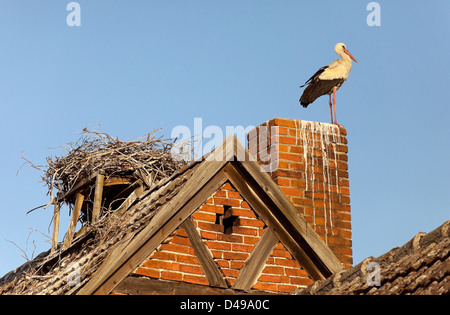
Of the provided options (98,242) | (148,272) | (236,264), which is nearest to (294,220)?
(236,264)

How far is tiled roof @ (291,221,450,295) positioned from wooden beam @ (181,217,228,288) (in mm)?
1134

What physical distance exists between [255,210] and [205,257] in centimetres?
84

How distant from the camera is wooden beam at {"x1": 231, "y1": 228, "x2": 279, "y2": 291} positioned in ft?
24.4

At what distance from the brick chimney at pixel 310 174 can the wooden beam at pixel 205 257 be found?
1336 mm

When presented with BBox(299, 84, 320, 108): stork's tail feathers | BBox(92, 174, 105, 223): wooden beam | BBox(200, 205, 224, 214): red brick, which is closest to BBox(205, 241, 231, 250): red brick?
BBox(200, 205, 224, 214): red brick

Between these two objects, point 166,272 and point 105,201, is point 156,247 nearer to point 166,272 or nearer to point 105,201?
point 166,272

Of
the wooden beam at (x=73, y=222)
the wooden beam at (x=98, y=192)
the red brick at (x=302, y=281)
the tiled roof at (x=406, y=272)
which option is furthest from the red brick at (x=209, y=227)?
the wooden beam at (x=73, y=222)

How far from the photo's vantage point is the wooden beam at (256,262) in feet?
24.4

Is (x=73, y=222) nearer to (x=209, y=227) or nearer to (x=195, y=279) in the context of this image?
(x=209, y=227)

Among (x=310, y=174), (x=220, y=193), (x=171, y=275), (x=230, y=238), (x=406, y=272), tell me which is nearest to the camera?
(x=406, y=272)

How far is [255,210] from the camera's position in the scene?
25.7ft

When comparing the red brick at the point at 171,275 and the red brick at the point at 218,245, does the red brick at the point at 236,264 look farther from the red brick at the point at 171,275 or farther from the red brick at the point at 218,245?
the red brick at the point at 171,275

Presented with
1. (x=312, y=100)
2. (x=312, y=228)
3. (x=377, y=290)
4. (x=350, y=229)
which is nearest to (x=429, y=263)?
(x=377, y=290)
